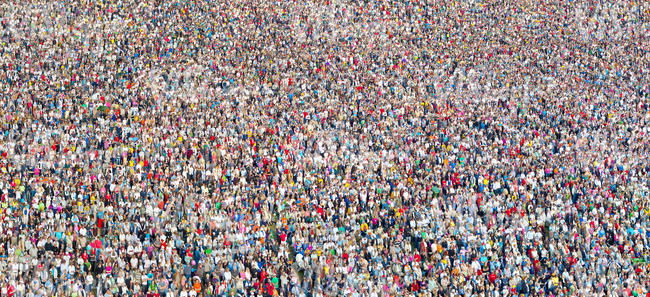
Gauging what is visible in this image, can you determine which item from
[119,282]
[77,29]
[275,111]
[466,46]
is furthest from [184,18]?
[119,282]

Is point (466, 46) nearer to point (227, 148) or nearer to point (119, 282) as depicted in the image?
point (227, 148)

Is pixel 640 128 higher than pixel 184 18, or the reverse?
pixel 184 18

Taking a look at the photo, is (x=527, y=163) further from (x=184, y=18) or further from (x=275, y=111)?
(x=184, y=18)

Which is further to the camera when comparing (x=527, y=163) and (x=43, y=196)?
(x=527, y=163)

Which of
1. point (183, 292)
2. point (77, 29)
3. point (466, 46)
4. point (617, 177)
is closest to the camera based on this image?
point (183, 292)

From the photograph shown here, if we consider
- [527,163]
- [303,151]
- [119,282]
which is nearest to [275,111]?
[303,151]

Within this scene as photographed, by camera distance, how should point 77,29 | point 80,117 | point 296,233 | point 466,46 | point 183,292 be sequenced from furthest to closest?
point 466,46
point 77,29
point 80,117
point 296,233
point 183,292
